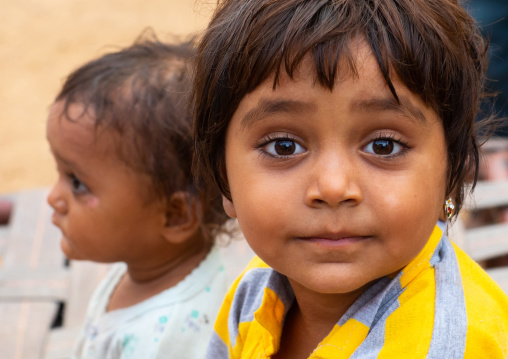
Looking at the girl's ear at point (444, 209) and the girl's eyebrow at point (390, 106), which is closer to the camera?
the girl's eyebrow at point (390, 106)

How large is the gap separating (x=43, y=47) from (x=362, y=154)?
16.7ft

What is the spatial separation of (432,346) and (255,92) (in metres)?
0.43

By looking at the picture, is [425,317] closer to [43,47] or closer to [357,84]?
[357,84]

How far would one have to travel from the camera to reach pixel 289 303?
119 cm

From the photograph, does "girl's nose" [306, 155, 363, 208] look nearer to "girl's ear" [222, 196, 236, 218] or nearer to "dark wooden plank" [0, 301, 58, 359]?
"girl's ear" [222, 196, 236, 218]

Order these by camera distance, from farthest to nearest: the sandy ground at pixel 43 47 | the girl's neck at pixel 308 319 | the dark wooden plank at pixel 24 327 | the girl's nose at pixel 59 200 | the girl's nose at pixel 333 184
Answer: the sandy ground at pixel 43 47
the dark wooden plank at pixel 24 327
the girl's nose at pixel 59 200
the girl's neck at pixel 308 319
the girl's nose at pixel 333 184

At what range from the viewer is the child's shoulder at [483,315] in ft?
2.90

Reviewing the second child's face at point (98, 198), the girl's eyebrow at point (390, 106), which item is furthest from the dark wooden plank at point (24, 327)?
the girl's eyebrow at point (390, 106)

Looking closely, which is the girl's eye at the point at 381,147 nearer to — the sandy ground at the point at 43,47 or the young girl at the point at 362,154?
the young girl at the point at 362,154

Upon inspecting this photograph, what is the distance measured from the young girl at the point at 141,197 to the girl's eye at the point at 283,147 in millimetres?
542

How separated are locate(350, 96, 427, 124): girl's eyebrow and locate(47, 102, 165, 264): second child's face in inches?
30.8

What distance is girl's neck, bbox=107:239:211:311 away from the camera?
165 centimetres

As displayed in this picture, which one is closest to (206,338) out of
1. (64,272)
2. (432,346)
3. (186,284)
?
(186,284)

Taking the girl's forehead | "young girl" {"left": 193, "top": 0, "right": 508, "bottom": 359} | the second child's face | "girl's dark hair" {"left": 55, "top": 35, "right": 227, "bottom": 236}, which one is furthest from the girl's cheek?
the girl's forehead
